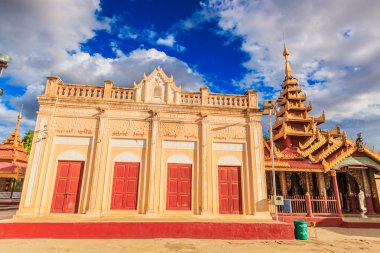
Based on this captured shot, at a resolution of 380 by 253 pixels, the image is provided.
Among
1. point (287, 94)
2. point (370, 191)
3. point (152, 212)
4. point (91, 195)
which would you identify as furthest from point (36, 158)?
point (287, 94)

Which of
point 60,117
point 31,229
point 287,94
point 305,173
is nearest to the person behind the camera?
point 31,229

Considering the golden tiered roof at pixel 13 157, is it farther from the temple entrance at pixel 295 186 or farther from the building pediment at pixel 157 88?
the temple entrance at pixel 295 186

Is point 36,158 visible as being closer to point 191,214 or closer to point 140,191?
point 140,191

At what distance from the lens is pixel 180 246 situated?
25.4ft

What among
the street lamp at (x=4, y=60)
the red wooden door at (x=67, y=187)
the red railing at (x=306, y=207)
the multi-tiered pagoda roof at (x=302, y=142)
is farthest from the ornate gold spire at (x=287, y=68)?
the street lamp at (x=4, y=60)

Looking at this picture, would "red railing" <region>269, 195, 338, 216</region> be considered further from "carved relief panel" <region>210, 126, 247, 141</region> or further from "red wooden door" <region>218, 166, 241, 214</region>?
"carved relief panel" <region>210, 126, 247, 141</region>

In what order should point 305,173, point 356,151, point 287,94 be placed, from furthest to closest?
point 287,94 < point 305,173 < point 356,151

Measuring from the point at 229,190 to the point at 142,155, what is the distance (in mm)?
4560

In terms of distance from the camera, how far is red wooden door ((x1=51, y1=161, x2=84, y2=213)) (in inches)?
403

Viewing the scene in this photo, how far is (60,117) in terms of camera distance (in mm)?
11148

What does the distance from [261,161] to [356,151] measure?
829cm

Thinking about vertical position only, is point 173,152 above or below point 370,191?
above

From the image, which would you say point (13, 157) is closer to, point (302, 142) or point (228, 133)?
point (228, 133)

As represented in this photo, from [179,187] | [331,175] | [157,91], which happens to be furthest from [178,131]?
[331,175]
